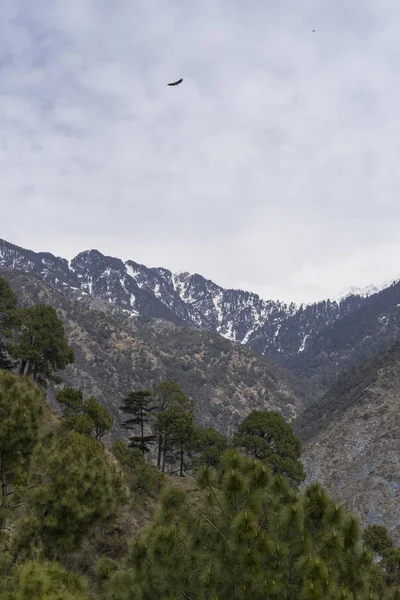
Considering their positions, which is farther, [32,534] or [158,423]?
[158,423]

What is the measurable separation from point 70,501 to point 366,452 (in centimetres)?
10011

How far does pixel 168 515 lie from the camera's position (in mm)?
10594

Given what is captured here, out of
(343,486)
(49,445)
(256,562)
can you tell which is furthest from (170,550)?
(343,486)

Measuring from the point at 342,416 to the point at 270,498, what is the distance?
128 m

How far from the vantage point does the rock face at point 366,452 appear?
82250mm

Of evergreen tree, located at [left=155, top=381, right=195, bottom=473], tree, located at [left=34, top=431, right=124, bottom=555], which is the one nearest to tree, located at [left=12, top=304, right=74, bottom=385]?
evergreen tree, located at [left=155, top=381, right=195, bottom=473]

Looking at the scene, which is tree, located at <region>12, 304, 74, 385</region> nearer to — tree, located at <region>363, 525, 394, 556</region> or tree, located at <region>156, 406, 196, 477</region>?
tree, located at <region>156, 406, 196, 477</region>

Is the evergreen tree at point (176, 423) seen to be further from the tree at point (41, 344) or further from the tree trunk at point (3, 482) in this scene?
the tree trunk at point (3, 482)

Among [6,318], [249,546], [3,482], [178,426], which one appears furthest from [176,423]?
[249,546]

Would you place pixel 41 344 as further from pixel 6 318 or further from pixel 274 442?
pixel 274 442

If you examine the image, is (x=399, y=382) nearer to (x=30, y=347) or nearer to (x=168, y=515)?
(x=30, y=347)

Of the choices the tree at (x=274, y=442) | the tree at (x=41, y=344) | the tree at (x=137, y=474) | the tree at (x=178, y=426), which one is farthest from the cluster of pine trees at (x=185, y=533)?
the tree at (x=41, y=344)

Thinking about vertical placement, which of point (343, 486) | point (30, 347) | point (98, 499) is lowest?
point (343, 486)

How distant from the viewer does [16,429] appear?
14.9 m
